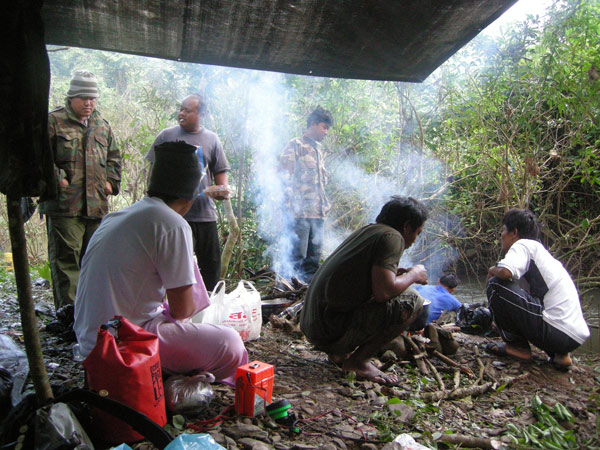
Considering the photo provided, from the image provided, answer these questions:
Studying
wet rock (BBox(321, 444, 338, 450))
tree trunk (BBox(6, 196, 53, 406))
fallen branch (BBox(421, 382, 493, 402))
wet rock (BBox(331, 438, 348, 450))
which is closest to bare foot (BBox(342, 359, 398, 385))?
fallen branch (BBox(421, 382, 493, 402))

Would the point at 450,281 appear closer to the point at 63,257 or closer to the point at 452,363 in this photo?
the point at 452,363

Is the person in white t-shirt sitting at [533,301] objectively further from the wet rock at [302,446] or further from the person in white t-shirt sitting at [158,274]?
the person in white t-shirt sitting at [158,274]

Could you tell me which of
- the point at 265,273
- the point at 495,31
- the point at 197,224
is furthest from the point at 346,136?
the point at 197,224

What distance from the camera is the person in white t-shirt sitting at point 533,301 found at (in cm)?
397

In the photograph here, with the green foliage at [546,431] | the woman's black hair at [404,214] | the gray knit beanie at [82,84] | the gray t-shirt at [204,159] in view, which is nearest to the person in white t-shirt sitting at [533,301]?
the green foliage at [546,431]

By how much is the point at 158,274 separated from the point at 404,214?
1.93m

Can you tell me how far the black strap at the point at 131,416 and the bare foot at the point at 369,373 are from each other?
1862 millimetres

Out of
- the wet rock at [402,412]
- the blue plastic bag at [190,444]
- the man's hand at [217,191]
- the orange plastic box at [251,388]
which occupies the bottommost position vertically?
the wet rock at [402,412]

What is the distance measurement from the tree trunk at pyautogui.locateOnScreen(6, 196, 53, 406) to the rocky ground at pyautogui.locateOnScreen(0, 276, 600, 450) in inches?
22.0

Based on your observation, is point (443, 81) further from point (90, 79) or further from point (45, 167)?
point (45, 167)

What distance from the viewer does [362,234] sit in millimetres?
3508

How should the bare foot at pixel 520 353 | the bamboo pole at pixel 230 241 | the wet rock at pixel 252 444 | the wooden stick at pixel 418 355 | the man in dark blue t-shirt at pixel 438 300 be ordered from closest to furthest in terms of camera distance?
the wet rock at pixel 252 444 → the wooden stick at pixel 418 355 → the bare foot at pixel 520 353 → the man in dark blue t-shirt at pixel 438 300 → the bamboo pole at pixel 230 241

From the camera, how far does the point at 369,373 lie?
11.5 ft

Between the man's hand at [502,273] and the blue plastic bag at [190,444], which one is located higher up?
the man's hand at [502,273]
